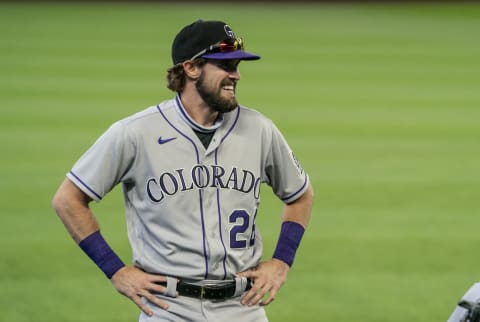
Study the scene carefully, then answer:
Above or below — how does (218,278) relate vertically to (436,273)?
above

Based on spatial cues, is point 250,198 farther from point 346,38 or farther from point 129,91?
point 346,38

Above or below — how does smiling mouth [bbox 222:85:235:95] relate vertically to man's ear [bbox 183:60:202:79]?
below

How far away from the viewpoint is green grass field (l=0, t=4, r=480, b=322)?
6.83 metres

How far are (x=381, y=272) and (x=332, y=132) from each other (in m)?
4.35

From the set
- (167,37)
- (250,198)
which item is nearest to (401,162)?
(250,198)

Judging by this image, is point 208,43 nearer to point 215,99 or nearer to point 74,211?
point 215,99

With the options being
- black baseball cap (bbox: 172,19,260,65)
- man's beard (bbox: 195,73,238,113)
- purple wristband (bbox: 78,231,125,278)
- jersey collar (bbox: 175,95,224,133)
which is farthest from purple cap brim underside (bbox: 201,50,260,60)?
purple wristband (bbox: 78,231,125,278)

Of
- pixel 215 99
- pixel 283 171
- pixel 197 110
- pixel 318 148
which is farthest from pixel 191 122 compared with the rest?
pixel 318 148

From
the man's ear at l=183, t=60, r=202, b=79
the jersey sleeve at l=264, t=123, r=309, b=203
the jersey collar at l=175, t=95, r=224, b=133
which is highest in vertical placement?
the man's ear at l=183, t=60, r=202, b=79

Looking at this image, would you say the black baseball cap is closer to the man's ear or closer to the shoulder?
the man's ear

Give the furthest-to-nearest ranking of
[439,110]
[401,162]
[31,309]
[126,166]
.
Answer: [439,110]
[401,162]
[31,309]
[126,166]

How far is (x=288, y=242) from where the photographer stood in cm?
450

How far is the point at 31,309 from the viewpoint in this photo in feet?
21.0

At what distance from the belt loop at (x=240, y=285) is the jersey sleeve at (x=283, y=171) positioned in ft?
1.44
